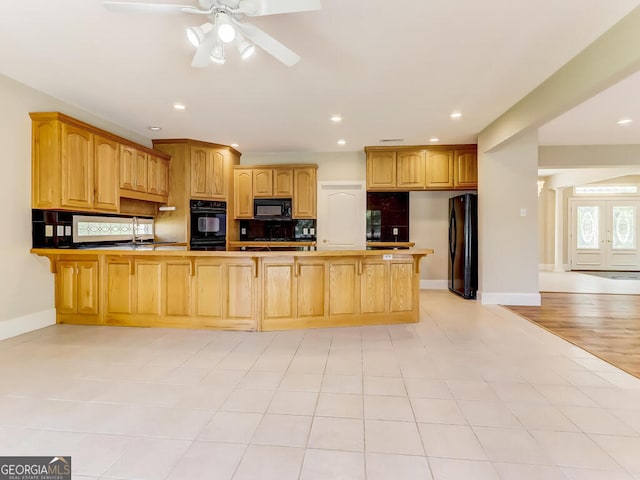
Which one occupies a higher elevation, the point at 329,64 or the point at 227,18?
the point at 329,64

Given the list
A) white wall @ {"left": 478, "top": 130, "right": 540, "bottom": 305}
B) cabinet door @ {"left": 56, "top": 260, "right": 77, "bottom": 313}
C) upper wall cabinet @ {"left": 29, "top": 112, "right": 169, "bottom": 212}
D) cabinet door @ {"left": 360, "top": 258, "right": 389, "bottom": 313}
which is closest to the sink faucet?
upper wall cabinet @ {"left": 29, "top": 112, "right": 169, "bottom": 212}

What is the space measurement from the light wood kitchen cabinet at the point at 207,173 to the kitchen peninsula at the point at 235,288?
79.5 inches

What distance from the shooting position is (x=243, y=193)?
19.3ft

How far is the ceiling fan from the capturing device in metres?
1.76

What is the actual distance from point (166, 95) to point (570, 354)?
16.0 feet

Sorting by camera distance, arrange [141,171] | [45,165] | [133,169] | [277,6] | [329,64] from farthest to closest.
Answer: [141,171], [133,169], [45,165], [329,64], [277,6]

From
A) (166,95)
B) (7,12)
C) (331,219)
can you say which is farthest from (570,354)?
(7,12)

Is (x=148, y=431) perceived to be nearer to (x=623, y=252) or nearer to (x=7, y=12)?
(x=7, y=12)

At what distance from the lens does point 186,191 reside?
5.29m

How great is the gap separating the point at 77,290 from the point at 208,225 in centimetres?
214

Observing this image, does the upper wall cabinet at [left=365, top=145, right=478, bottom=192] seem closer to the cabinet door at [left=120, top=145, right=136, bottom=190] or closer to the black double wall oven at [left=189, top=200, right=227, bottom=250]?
the black double wall oven at [left=189, top=200, right=227, bottom=250]

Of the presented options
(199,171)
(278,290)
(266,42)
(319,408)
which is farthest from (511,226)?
(199,171)

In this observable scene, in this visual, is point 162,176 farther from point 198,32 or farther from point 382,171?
point 382,171

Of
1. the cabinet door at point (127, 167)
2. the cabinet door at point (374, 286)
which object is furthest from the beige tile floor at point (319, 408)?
the cabinet door at point (127, 167)
